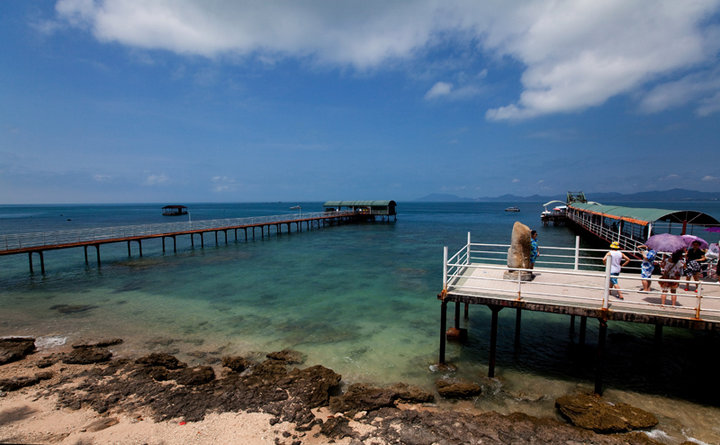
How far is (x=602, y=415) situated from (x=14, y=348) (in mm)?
18245

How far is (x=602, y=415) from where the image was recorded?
26.4ft

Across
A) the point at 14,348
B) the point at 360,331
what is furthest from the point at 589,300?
the point at 14,348

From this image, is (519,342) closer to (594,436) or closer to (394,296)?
(594,436)

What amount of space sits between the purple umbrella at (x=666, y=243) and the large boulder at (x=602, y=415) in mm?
4500

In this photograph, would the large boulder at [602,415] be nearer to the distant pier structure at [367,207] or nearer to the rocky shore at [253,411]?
the rocky shore at [253,411]

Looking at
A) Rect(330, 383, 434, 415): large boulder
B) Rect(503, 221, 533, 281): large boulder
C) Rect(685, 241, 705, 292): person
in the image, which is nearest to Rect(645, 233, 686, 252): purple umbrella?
Rect(685, 241, 705, 292): person

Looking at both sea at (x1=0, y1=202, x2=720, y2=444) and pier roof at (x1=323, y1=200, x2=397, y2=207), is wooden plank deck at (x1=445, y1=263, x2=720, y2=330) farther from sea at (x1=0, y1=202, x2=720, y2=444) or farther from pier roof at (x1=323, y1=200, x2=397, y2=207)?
pier roof at (x1=323, y1=200, x2=397, y2=207)

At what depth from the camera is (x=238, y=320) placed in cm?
1550

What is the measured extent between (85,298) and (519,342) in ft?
72.3

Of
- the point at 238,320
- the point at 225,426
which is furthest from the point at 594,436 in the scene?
the point at 238,320

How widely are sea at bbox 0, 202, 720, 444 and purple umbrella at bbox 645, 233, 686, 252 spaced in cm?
335

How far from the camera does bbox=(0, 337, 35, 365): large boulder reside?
37.4ft

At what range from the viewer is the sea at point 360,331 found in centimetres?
959

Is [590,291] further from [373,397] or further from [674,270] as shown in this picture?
[373,397]
